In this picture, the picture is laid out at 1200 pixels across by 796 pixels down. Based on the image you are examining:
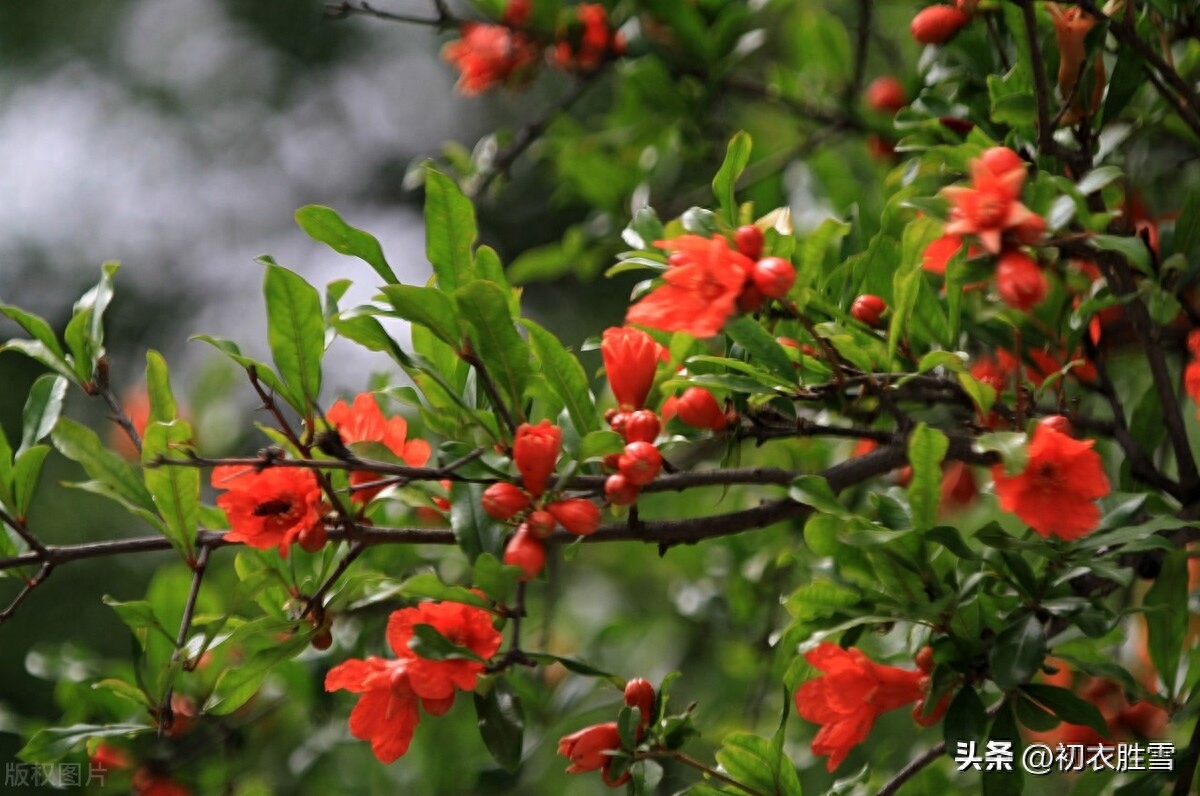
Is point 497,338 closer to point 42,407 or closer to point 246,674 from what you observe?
point 246,674

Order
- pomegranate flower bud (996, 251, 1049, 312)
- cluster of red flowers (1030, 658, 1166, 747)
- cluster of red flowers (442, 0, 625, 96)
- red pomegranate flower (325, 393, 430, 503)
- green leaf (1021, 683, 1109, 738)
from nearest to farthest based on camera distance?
pomegranate flower bud (996, 251, 1049, 312)
green leaf (1021, 683, 1109, 738)
red pomegranate flower (325, 393, 430, 503)
cluster of red flowers (1030, 658, 1166, 747)
cluster of red flowers (442, 0, 625, 96)

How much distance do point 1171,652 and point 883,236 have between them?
1.50 feet

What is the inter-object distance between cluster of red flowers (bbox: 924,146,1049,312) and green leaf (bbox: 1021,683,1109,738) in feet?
1.05

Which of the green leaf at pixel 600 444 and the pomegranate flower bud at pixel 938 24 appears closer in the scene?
the green leaf at pixel 600 444

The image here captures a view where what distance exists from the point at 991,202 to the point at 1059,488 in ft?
0.70

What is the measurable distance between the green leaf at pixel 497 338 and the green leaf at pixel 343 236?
85 millimetres

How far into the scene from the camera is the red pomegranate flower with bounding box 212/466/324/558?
982mm

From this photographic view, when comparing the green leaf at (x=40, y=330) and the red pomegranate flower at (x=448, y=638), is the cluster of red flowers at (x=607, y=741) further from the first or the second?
the green leaf at (x=40, y=330)

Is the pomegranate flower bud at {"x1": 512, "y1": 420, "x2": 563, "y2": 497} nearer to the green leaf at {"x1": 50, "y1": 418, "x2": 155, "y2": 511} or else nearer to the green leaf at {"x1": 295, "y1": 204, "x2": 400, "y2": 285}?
the green leaf at {"x1": 295, "y1": 204, "x2": 400, "y2": 285}

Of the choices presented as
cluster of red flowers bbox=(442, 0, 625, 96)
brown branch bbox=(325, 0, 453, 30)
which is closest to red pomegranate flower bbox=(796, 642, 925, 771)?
brown branch bbox=(325, 0, 453, 30)

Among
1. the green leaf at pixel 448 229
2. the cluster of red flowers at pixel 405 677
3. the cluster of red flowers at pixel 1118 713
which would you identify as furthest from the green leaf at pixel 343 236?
the cluster of red flowers at pixel 1118 713

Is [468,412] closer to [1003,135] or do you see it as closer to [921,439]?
[921,439]

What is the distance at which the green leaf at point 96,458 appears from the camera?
100 cm

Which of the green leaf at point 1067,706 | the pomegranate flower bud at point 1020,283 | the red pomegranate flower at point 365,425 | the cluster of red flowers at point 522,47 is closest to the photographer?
the pomegranate flower bud at point 1020,283
